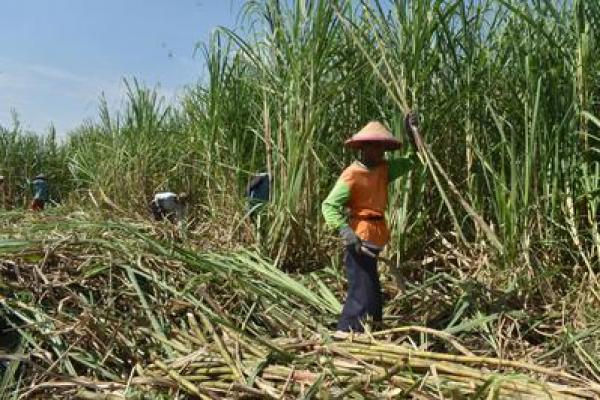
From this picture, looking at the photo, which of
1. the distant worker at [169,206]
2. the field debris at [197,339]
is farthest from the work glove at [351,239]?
the distant worker at [169,206]

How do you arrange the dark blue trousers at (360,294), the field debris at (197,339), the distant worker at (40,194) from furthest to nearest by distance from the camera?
the distant worker at (40,194)
the dark blue trousers at (360,294)
the field debris at (197,339)

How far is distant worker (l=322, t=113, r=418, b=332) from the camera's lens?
10.2 feet

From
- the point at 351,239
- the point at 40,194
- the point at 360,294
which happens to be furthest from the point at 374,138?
the point at 40,194

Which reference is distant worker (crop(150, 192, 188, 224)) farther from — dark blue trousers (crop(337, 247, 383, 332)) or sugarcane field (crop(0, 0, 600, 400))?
dark blue trousers (crop(337, 247, 383, 332))

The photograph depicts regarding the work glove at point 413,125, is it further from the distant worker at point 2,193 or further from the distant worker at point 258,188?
the distant worker at point 2,193

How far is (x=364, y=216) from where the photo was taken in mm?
3264

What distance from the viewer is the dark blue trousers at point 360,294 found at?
3.07m

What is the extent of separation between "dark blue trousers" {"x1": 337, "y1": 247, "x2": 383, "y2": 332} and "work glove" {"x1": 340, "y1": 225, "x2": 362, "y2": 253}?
29 mm

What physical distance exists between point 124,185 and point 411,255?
424 centimetres

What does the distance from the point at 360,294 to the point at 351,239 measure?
9.9 inches

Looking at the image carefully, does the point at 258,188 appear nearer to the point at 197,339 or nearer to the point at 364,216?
the point at 364,216

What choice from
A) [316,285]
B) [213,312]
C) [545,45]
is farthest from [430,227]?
[213,312]

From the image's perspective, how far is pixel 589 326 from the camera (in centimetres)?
279

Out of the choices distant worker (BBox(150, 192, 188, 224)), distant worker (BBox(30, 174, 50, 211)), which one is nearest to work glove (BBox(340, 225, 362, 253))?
distant worker (BBox(150, 192, 188, 224))
